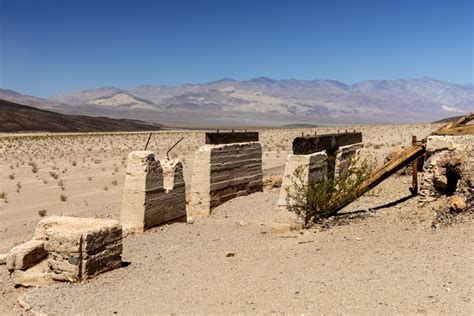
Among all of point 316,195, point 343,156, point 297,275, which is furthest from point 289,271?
point 343,156

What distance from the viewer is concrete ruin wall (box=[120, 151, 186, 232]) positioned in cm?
1110

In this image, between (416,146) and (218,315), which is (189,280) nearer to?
(218,315)

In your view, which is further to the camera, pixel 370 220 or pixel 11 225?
pixel 11 225

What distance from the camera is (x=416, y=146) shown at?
36.1 feet

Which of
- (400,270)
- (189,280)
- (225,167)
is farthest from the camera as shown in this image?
(225,167)

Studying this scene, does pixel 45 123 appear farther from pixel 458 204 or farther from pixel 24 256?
pixel 458 204

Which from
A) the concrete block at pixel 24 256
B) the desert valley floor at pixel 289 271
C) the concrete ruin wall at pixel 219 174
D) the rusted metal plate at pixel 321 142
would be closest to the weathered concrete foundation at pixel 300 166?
the rusted metal plate at pixel 321 142

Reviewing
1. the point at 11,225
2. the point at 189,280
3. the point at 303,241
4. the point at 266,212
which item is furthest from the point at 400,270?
the point at 11,225

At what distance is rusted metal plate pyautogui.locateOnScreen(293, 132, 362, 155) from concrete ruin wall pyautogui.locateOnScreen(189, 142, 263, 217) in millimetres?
2817

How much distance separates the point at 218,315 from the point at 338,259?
2.40m

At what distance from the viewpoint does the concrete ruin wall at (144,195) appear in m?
11.1

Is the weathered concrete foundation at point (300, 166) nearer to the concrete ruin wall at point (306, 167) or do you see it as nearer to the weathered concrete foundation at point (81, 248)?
the concrete ruin wall at point (306, 167)

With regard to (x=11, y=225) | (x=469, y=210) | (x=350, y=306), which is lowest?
(x=11, y=225)

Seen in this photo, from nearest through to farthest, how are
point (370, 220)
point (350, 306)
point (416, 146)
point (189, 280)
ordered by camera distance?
point (350, 306)
point (189, 280)
point (370, 220)
point (416, 146)
